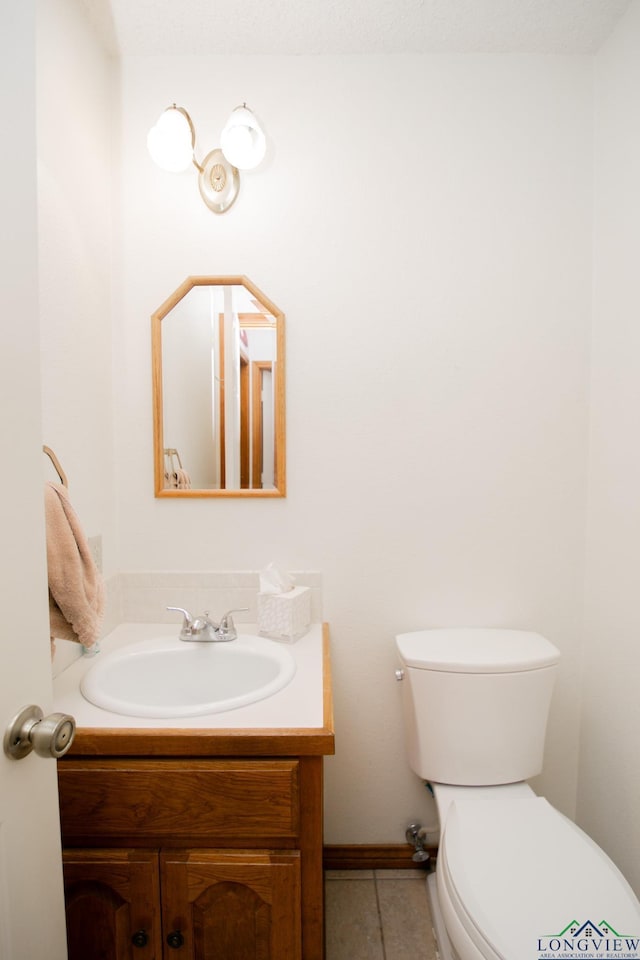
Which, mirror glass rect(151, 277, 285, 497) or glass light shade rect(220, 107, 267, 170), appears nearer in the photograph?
glass light shade rect(220, 107, 267, 170)

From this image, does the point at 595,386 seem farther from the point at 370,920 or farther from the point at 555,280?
the point at 370,920

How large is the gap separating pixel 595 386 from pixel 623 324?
7.6 inches

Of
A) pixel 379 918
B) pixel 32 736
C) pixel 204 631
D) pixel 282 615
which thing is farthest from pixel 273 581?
pixel 379 918

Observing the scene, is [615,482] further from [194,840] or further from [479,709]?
[194,840]

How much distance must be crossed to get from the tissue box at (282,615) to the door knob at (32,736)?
2.63 feet

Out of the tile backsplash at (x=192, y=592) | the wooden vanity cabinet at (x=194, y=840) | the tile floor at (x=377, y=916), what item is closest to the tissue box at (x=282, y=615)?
the tile backsplash at (x=192, y=592)

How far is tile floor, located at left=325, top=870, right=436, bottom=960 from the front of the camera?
134 centimetres

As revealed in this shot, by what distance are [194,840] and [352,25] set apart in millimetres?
2031

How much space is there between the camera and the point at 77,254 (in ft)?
4.43

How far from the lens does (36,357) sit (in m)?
0.69

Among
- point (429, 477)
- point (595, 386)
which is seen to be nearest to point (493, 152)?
point (595, 386)

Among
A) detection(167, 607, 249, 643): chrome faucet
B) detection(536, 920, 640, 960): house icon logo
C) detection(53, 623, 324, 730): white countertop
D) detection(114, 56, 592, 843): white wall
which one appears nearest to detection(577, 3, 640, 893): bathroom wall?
detection(114, 56, 592, 843): white wall

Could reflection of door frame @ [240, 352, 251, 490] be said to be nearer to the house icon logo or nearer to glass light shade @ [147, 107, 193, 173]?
glass light shade @ [147, 107, 193, 173]

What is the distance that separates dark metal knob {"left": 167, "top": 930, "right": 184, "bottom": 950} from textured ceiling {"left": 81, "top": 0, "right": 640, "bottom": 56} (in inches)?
85.3
